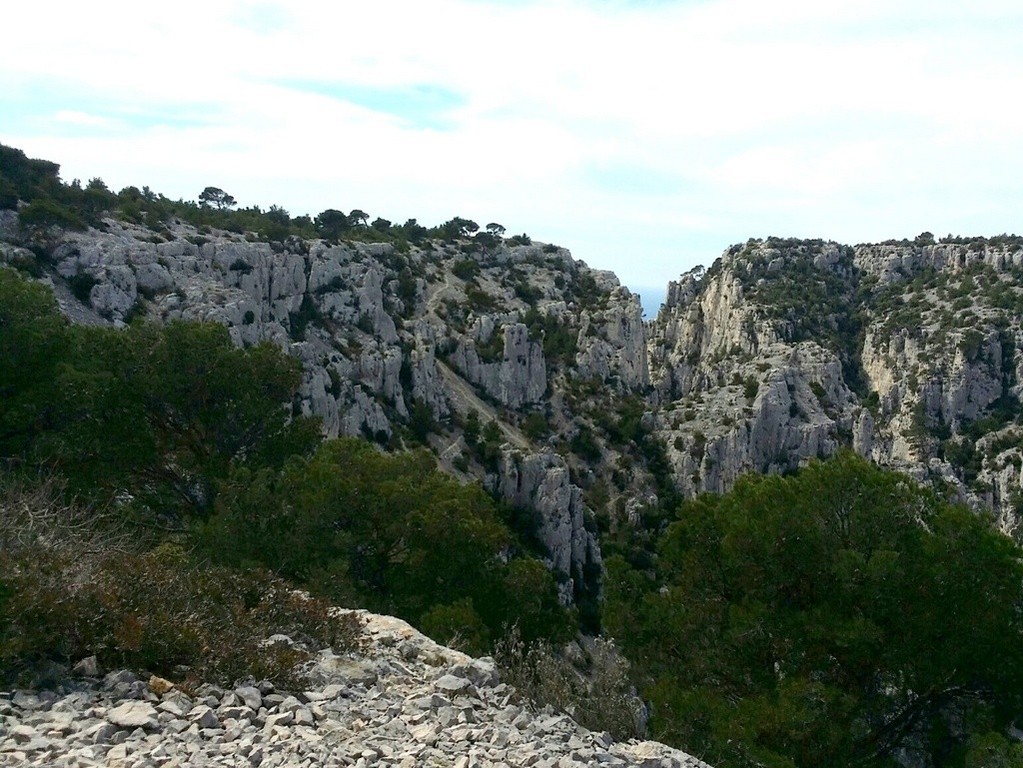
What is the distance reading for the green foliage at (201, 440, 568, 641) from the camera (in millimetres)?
14062

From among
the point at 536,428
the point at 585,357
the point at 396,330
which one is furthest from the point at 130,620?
A: the point at 585,357

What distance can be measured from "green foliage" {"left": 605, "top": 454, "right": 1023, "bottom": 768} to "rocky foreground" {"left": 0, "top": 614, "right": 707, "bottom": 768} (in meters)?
3.18

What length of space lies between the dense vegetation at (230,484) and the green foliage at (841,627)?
129 inches

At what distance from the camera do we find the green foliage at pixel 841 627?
1013 centimetres

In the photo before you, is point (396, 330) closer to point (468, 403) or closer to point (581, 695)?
point (468, 403)

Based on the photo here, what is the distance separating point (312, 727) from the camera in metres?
6.71

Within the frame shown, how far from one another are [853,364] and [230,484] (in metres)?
67.7

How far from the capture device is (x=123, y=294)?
36156 mm

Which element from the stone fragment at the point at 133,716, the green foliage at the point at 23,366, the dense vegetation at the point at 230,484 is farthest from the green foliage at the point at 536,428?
the stone fragment at the point at 133,716

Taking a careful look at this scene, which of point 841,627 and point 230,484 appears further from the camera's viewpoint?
point 230,484

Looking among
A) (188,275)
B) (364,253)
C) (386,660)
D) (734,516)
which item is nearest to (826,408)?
(364,253)

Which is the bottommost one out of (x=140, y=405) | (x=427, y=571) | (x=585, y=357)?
(x=427, y=571)

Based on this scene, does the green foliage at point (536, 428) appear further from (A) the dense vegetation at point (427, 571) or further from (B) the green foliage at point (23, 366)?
(B) the green foliage at point (23, 366)

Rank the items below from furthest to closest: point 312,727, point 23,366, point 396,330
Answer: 1. point 396,330
2. point 23,366
3. point 312,727
